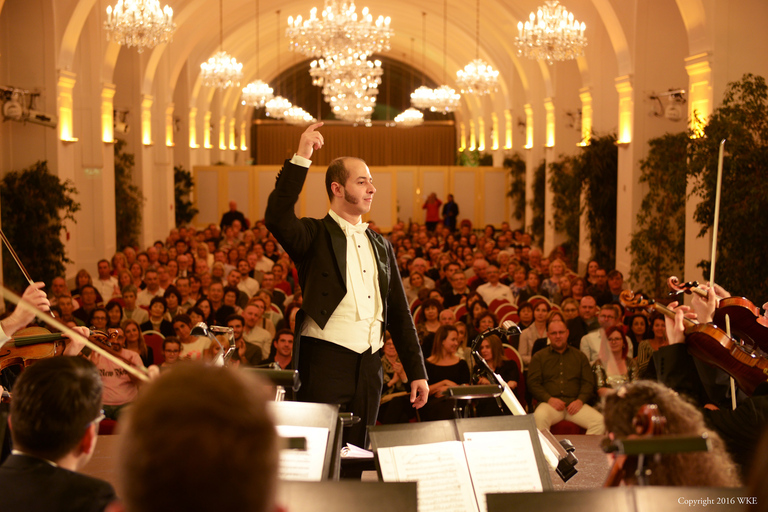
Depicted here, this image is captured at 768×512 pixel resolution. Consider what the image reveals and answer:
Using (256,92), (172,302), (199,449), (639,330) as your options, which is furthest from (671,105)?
(199,449)

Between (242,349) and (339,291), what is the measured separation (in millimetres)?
3519

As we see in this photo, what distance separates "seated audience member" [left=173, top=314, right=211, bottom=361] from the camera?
6.76 meters

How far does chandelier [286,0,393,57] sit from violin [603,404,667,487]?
33.0 feet

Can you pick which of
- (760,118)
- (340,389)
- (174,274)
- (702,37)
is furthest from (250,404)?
(174,274)

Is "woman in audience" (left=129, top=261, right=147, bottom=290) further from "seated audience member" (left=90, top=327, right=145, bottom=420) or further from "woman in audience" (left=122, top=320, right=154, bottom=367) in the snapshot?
"seated audience member" (left=90, top=327, right=145, bottom=420)

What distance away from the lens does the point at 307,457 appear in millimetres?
2410

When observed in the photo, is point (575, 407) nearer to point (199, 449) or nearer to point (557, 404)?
point (557, 404)

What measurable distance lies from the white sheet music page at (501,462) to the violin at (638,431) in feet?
1.78

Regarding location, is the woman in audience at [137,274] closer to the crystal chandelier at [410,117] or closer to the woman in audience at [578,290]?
the woman in audience at [578,290]

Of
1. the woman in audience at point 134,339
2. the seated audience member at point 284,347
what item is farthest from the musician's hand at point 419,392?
the woman in audience at point 134,339

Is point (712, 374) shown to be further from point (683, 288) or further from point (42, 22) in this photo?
point (42, 22)

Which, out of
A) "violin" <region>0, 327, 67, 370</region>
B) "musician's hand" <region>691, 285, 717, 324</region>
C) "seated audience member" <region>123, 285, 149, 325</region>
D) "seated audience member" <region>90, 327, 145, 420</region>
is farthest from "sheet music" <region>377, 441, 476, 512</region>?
"seated audience member" <region>123, 285, 149, 325</region>

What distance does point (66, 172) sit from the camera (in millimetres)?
11711

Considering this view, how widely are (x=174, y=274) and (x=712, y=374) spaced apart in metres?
8.37
